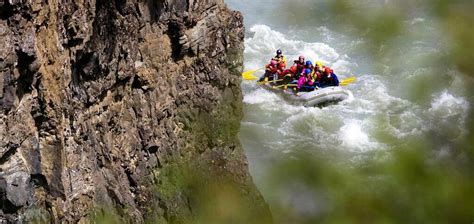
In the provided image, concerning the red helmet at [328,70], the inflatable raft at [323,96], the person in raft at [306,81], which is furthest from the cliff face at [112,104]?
the red helmet at [328,70]

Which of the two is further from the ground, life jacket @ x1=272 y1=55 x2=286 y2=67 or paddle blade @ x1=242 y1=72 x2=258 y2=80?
life jacket @ x1=272 y1=55 x2=286 y2=67

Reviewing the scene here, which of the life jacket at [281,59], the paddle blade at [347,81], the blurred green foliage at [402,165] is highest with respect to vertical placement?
the life jacket at [281,59]

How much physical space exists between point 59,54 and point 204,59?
600 cm

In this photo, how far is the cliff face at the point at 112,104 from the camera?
8.70 m

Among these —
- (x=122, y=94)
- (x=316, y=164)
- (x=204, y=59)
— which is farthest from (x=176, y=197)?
(x=316, y=164)

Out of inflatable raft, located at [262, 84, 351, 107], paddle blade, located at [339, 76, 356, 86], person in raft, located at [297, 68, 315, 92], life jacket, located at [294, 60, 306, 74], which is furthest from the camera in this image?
life jacket, located at [294, 60, 306, 74]

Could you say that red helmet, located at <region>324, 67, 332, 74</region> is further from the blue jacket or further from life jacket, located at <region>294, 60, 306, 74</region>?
life jacket, located at <region>294, 60, 306, 74</region>

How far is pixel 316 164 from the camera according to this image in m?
4.65

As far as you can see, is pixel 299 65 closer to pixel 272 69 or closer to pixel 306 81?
pixel 306 81

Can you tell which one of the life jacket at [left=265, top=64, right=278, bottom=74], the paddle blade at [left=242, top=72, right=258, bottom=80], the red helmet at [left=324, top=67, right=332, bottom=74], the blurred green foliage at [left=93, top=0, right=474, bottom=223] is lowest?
the blurred green foliage at [left=93, top=0, right=474, bottom=223]

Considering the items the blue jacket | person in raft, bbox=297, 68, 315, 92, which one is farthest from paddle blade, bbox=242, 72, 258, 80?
the blue jacket

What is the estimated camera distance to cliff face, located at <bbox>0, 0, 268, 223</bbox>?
8.70 meters

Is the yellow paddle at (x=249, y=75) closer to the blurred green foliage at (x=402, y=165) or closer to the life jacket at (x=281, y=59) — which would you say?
the life jacket at (x=281, y=59)

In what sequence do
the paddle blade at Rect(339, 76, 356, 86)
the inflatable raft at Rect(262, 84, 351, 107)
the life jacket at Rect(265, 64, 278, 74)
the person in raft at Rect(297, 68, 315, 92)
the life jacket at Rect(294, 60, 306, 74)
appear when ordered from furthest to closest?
the life jacket at Rect(265, 64, 278, 74), the life jacket at Rect(294, 60, 306, 74), the person in raft at Rect(297, 68, 315, 92), the inflatable raft at Rect(262, 84, 351, 107), the paddle blade at Rect(339, 76, 356, 86)
